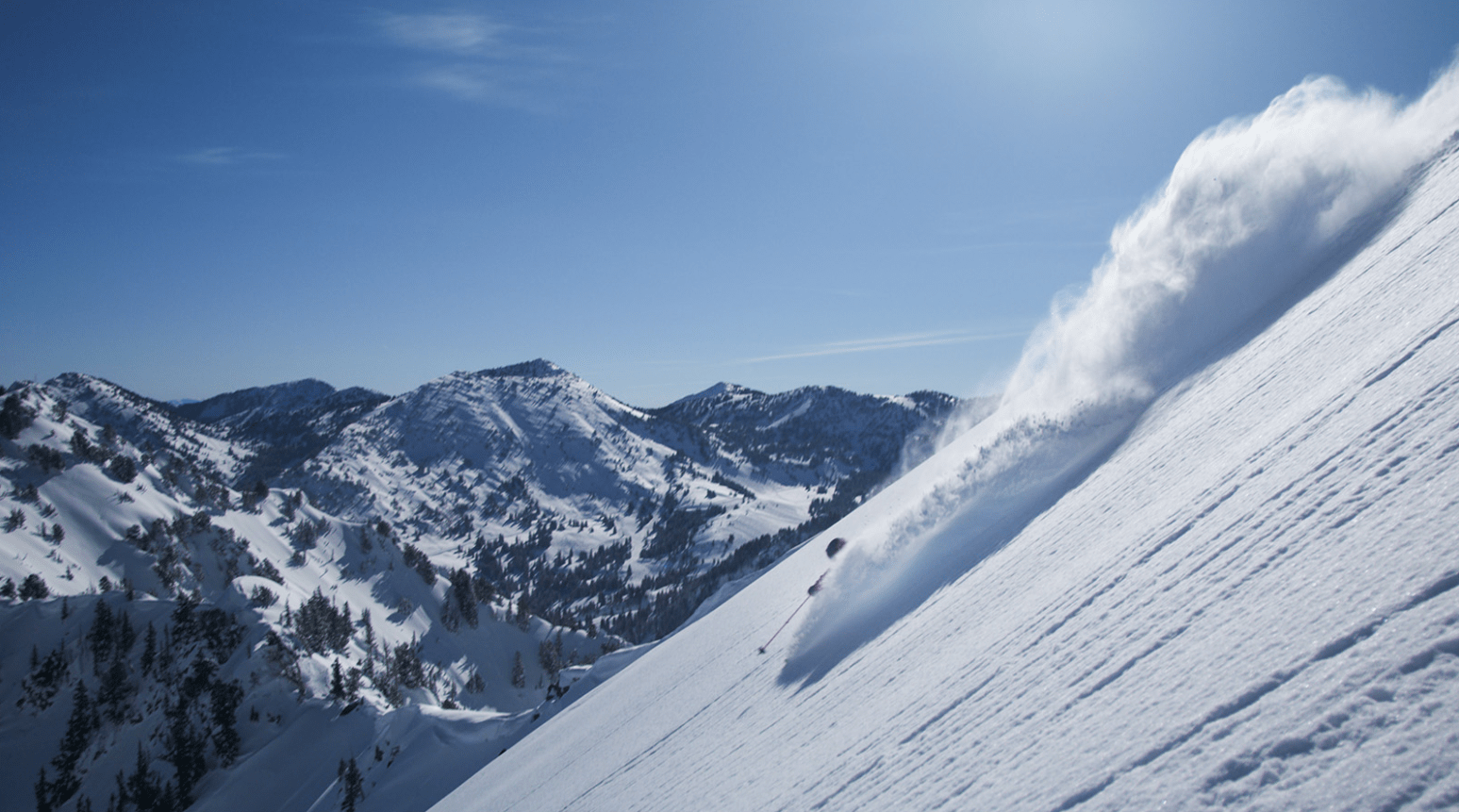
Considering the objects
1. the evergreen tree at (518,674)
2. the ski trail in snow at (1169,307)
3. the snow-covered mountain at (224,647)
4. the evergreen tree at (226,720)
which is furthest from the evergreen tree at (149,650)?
the ski trail in snow at (1169,307)

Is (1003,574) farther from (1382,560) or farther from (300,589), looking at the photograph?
(300,589)

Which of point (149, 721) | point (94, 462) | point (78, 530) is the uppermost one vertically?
point (94, 462)

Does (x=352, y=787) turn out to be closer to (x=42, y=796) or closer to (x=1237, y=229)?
(x=42, y=796)

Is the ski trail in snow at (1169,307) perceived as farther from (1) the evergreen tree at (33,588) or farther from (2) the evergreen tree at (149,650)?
(1) the evergreen tree at (33,588)

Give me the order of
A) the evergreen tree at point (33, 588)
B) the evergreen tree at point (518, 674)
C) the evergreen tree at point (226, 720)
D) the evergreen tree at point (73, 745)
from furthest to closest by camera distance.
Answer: the evergreen tree at point (518, 674)
the evergreen tree at point (33, 588)
the evergreen tree at point (73, 745)
the evergreen tree at point (226, 720)

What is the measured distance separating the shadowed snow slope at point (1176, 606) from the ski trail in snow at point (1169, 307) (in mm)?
103

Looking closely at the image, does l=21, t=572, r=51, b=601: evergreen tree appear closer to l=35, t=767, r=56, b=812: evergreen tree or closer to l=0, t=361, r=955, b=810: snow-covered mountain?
l=0, t=361, r=955, b=810: snow-covered mountain

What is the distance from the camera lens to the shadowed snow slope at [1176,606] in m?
3.24

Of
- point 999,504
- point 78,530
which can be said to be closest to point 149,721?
point 78,530

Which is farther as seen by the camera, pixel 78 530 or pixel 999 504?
pixel 78 530

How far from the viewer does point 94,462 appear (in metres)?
146

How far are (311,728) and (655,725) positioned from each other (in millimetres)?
88197

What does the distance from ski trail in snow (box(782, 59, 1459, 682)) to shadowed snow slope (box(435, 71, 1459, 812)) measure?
103mm

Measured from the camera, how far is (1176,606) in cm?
502
